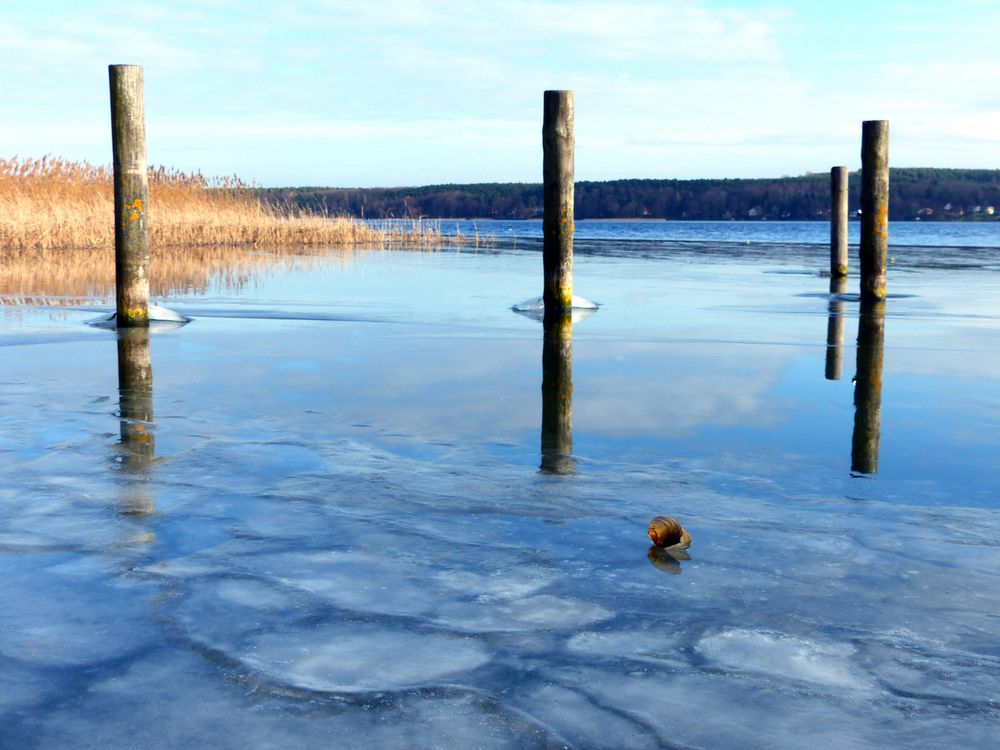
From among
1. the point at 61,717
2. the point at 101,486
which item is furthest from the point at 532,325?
the point at 61,717

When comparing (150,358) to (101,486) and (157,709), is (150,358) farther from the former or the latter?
(157,709)

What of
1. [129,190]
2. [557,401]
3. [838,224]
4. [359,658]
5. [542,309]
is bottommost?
[359,658]

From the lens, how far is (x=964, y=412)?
20.0ft

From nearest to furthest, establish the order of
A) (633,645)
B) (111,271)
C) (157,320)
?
1. (633,645)
2. (157,320)
3. (111,271)

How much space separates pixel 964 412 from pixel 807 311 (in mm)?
6423

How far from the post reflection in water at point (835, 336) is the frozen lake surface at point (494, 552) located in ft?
0.38

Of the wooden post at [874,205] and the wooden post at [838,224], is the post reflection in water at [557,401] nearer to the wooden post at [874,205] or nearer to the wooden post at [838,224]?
the wooden post at [874,205]

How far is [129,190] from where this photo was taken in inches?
388

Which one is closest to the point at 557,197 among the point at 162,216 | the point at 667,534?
the point at 667,534

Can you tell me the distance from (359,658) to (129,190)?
8062 millimetres

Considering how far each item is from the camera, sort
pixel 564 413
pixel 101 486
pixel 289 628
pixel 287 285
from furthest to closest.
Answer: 1. pixel 287 285
2. pixel 564 413
3. pixel 101 486
4. pixel 289 628

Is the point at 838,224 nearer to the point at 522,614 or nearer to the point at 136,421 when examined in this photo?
the point at 136,421

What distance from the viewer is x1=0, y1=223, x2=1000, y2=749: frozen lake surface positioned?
2.52 metres

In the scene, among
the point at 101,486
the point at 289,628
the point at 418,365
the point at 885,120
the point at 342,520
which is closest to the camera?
the point at 289,628
